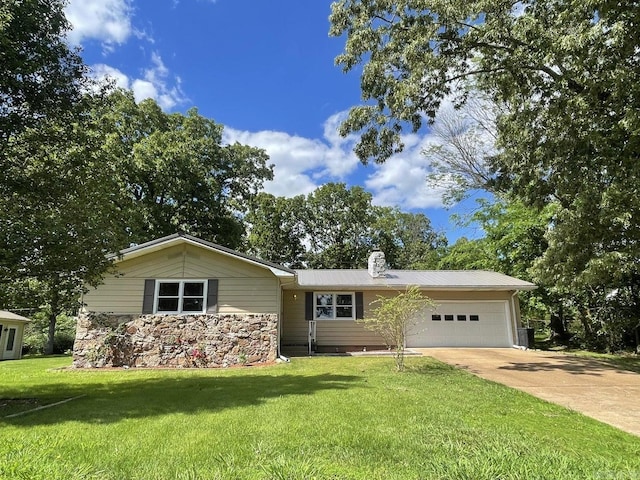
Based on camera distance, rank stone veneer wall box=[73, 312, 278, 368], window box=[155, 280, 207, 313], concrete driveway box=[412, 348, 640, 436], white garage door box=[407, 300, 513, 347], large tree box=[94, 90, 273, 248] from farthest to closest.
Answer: large tree box=[94, 90, 273, 248]
white garage door box=[407, 300, 513, 347]
window box=[155, 280, 207, 313]
stone veneer wall box=[73, 312, 278, 368]
concrete driveway box=[412, 348, 640, 436]

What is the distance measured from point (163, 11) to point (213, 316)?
28.5ft

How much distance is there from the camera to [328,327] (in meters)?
15.3

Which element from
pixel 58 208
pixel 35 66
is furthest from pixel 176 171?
pixel 58 208

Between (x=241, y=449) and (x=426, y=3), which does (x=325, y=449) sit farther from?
(x=426, y=3)

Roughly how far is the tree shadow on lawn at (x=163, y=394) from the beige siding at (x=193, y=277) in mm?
3276

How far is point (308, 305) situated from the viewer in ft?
51.0

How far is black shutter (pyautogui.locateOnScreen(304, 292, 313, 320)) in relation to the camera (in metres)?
15.4

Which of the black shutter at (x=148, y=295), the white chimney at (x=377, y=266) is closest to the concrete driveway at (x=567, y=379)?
the white chimney at (x=377, y=266)

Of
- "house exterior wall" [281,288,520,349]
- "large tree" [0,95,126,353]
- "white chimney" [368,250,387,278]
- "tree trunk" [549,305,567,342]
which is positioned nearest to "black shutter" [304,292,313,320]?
"house exterior wall" [281,288,520,349]

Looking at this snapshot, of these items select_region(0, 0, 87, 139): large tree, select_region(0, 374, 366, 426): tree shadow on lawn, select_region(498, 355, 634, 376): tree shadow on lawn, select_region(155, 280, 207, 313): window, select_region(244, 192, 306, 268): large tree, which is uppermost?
select_region(244, 192, 306, 268): large tree

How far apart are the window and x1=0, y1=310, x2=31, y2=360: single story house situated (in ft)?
45.7

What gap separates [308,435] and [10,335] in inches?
950

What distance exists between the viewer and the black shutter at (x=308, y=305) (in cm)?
1544

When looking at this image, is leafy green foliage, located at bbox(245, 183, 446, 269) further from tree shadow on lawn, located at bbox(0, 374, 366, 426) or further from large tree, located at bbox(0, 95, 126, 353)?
large tree, located at bbox(0, 95, 126, 353)
